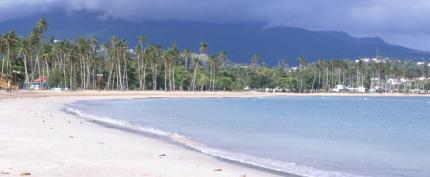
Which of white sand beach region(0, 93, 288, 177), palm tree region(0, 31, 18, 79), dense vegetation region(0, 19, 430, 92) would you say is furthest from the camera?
dense vegetation region(0, 19, 430, 92)

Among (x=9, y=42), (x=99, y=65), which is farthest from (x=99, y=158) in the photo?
(x=99, y=65)

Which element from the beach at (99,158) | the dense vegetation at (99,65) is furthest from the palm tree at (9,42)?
the beach at (99,158)

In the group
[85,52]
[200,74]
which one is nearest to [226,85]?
[200,74]

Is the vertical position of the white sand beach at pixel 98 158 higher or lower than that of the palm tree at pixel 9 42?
lower

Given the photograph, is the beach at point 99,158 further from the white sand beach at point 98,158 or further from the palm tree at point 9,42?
the palm tree at point 9,42

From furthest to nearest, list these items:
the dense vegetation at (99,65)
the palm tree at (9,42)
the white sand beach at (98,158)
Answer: the dense vegetation at (99,65)
the palm tree at (9,42)
the white sand beach at (98,158)

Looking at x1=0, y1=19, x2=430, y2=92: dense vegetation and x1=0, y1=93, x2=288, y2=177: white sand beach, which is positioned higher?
x1=0, y1=19, x2=430, y2=92: dense vegetation

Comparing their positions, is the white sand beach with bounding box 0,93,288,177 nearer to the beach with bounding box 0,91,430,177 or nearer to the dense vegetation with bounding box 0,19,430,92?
the beach with bounding box 0,91,430,177

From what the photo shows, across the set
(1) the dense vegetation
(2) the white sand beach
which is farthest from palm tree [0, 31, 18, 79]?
(2) the white sand beach

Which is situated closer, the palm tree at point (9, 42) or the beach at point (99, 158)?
the beach at point (99, 158)

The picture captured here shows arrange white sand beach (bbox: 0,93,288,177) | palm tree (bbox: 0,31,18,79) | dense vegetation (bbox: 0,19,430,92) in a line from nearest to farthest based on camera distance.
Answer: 1. white sand beach (bbox: 0,93,288,177)
2. palm tree (bbox: 0,31,18,79)
3. dense vegetation (bbox: 0,19,430,92)

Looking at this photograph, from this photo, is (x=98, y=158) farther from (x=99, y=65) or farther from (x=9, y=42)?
(x=99, y=65)

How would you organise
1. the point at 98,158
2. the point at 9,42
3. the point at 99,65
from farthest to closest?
the point at 99,65 → the point at 9,42 → the point at 98,158

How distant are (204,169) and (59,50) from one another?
12242 cm
